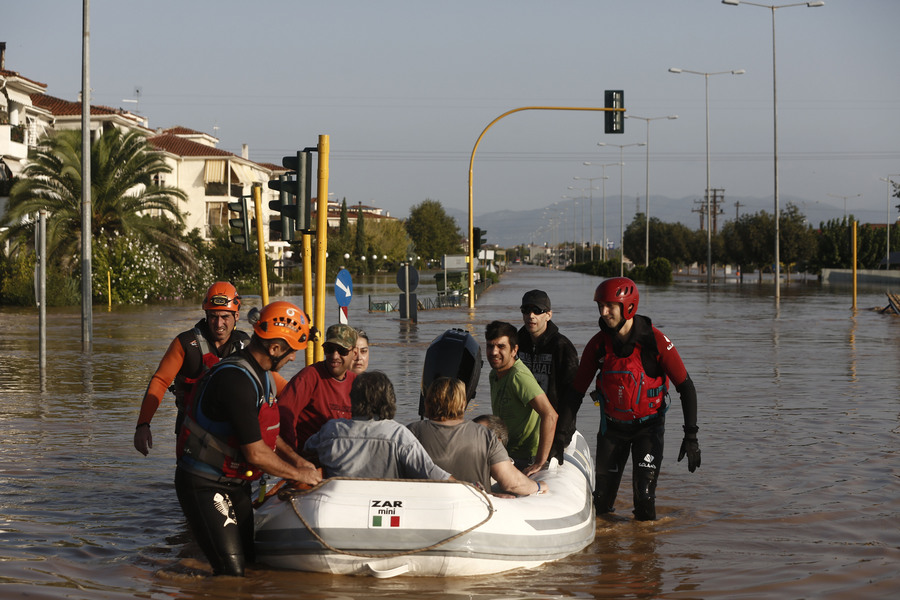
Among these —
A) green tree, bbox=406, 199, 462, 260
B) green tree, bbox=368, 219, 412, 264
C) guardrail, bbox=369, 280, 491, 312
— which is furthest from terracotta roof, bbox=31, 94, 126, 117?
green tree, bbox=406, 199, 462, 260

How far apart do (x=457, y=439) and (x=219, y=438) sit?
4.61ft

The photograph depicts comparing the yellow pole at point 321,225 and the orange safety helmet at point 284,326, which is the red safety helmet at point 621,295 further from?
the yellow pole at point 321,225

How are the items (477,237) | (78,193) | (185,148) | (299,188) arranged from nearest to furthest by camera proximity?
1. (299,188)
2. (78,193)
3. (477,237)
4. (185,148)

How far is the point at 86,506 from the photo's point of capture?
8383 millimetres

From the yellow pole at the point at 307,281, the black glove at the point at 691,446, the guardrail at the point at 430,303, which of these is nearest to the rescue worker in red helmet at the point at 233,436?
the black glove at the point at 691,446

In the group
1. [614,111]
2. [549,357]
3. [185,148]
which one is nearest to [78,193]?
[614,111]

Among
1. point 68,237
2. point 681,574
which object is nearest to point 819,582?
point 681,574

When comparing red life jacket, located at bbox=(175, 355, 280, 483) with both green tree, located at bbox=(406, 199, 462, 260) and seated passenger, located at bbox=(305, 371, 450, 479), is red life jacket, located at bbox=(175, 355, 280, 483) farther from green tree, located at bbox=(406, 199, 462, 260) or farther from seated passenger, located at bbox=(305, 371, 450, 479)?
green tree, located at bbox=(406, 199, 462, 260)

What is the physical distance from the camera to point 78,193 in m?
40.9

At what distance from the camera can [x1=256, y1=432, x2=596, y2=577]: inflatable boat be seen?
19.4 feet

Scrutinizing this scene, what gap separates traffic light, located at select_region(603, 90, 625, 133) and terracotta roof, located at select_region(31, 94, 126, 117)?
3943 cm

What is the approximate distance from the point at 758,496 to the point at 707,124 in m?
62.8

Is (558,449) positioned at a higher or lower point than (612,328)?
lower

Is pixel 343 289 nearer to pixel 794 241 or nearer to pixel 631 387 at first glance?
pixel 631 387
